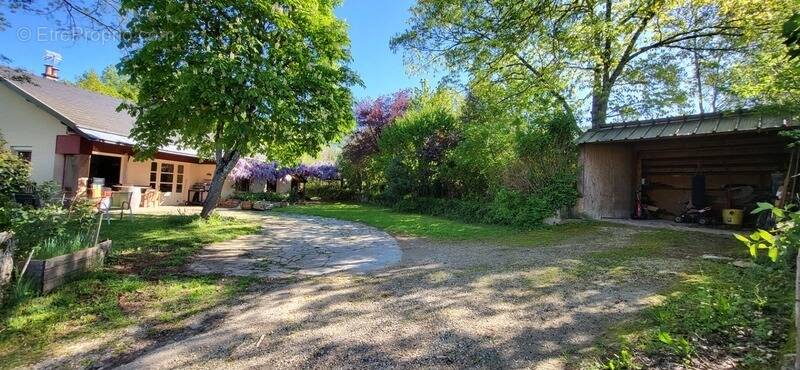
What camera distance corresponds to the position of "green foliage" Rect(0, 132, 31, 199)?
7.27 meters

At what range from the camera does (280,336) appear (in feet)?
11.4

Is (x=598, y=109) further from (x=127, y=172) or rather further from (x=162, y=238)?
(x=127, y=172)

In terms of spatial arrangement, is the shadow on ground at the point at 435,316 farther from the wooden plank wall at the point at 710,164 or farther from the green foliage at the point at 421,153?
the green foliage at the point at 421,153

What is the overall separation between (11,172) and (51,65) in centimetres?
1405

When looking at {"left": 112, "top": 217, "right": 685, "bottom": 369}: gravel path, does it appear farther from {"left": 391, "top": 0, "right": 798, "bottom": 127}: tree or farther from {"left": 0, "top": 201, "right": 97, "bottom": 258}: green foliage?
{"left": 391, "top": 0, "right": 798, "bottom": 127}: tree

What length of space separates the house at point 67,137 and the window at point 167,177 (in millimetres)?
478

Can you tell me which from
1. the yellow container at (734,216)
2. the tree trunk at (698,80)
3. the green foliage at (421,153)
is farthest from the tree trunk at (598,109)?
the yellow container at (734,216)

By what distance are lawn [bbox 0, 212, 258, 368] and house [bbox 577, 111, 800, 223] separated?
950cm

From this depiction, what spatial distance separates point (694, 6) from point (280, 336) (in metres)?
15.5

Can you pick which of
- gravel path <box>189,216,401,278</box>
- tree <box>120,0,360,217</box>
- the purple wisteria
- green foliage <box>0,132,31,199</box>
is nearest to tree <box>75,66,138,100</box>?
the purple wisteria

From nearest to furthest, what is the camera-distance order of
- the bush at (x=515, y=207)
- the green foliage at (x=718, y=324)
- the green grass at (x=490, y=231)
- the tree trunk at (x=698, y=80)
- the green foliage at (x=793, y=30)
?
the green foliage at (x=793, y=30) < the green foliage at (x=718, y=324) < the green grass at (x=490, y=231) < the bush at (x=515, y=207) < the tree trunk at (x=698, y=80)

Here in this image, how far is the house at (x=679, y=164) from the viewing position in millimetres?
9141

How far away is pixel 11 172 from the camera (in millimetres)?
7699

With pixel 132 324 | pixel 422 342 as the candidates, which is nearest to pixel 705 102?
pixel 422 342
